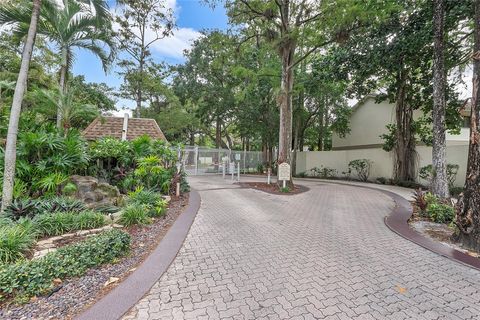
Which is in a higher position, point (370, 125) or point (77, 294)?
point (370, 125)

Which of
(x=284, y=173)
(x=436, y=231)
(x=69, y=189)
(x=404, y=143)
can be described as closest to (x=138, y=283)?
(x=69, y=189)

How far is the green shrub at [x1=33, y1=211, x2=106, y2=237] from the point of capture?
3.98 m

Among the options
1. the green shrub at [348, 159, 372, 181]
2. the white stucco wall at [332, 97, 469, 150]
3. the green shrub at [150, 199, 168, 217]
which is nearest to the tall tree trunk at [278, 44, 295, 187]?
the green shrub at [150, 199, 168, 217]

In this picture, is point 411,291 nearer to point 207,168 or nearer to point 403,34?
point 403,34

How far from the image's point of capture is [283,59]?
10.7m

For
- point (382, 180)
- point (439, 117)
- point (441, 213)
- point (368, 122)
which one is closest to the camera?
point (441, 213)

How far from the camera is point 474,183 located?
3.86 meters

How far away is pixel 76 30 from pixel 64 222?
7323 mm

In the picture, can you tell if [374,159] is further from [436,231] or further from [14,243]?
[14,243]

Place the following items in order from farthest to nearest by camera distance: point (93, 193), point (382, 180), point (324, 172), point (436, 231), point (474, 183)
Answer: point (324, 172) → point (382, 180) → point (93, 193) → point (436, 231) → point (474, 183)

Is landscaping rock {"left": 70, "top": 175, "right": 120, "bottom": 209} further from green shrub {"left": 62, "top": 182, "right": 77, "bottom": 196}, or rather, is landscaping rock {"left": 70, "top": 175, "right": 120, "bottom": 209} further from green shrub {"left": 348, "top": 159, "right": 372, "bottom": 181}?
green shrub {"left": 348, "top": 159, "right": 372, "bottom": 181}

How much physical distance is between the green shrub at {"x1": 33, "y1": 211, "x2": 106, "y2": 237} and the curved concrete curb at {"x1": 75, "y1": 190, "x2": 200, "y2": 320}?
1.38 metres

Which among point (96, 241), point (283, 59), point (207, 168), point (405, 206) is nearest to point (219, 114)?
point (207, 168)

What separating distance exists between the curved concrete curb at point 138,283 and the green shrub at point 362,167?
43.8ft
